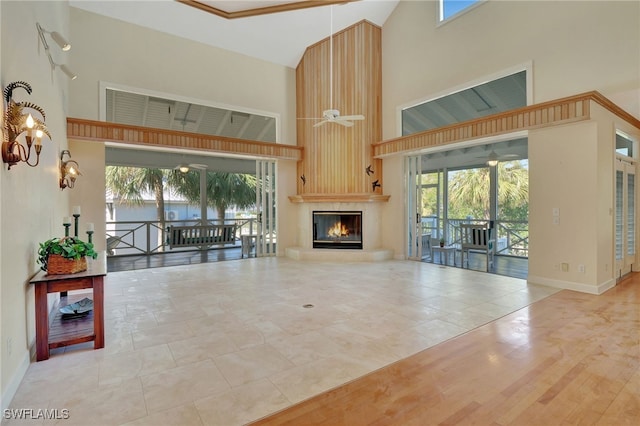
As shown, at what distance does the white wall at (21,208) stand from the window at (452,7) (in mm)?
6498

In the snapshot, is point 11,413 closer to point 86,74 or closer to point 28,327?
point 28,327

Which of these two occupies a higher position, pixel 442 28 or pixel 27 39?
pixel 442 28

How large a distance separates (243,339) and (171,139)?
188 inches

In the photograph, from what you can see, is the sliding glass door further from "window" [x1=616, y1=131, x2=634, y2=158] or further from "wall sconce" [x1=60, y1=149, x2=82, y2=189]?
"wall sconce" [x1=60, y1=149, x2=82, y2=189]

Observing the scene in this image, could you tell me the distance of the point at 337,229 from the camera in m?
7.61

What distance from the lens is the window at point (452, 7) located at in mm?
6050

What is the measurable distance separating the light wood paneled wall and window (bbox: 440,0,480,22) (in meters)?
1.59

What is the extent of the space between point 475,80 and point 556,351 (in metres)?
4.88

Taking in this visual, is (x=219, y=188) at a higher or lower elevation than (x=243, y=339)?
higher

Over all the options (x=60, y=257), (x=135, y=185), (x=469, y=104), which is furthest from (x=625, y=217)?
(x=135, y=185)

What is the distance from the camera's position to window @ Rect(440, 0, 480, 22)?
6050 mm

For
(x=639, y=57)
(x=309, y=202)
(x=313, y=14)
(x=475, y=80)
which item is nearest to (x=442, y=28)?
(x=475, y=80)

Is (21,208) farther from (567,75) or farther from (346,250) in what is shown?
(567,75)

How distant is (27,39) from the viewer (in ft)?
8.45
